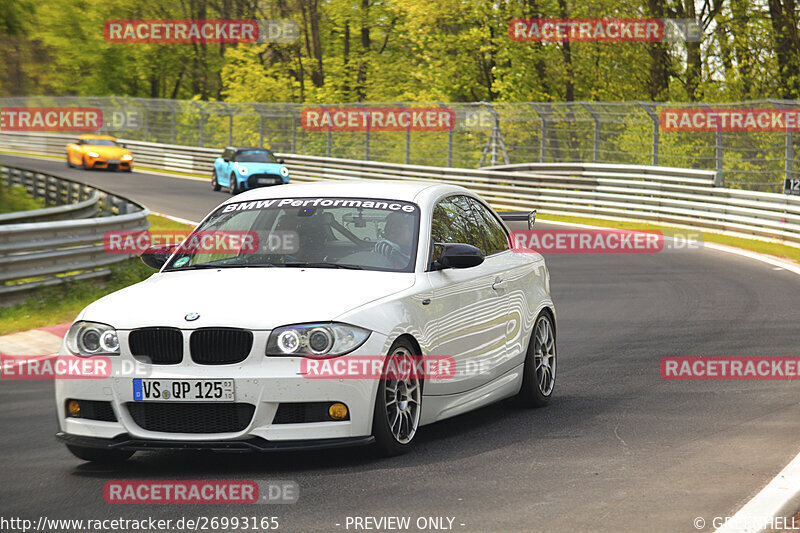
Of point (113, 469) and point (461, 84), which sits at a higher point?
point (461, 84)

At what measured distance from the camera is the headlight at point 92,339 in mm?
6309

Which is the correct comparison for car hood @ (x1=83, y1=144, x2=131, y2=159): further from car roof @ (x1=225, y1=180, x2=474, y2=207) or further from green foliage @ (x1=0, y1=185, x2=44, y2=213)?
car roof @ (x1=225, y1=180, x2=474, y2=207)

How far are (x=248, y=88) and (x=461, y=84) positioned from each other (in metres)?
18.8

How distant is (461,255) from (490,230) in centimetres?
136

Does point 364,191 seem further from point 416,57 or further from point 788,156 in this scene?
point 416,57

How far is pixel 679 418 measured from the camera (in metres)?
7.84

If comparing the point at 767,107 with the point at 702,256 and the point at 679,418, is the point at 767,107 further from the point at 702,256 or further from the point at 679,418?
the point at 679,418

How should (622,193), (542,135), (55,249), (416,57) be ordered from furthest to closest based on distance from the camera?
(416,57), (542,135), (622,193), (55,249)

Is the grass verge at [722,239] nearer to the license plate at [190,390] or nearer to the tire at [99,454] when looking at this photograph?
the tire at [99,454]

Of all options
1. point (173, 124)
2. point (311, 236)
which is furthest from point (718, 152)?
point (173, 124)

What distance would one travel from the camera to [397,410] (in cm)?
661

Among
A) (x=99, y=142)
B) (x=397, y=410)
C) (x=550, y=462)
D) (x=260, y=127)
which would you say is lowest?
(x=550, y=462)

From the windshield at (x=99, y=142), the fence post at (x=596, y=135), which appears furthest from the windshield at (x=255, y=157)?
the windshield at (x=99, y=142)

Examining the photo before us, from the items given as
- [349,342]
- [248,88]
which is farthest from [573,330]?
[248,88]
